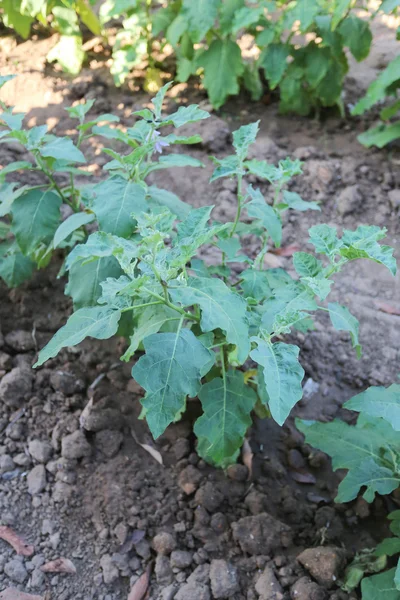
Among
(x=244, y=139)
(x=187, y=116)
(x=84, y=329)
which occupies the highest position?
(x=187, y=116)

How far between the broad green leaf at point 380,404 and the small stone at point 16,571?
4.78 feet

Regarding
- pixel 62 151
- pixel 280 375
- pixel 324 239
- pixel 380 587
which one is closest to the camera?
pixel 280 375

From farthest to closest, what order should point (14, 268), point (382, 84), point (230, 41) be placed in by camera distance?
point (230, 41), point (382, 84), point (14, 268)

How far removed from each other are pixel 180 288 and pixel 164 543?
3.71 ft

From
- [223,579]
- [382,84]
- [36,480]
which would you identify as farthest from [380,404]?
[382,84]

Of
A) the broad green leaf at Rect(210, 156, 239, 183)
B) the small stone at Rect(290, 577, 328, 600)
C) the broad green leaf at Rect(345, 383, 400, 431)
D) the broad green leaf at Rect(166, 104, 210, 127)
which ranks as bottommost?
the small stone at Rect(290, 577, 328, 600)

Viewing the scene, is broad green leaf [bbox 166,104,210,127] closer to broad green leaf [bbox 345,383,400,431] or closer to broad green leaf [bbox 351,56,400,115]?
broad green leaf [bbox 345,383,400,431]

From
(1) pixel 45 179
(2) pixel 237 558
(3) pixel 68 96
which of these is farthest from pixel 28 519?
(3) pixel 68 96

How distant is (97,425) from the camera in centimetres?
275

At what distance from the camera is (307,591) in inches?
87.7

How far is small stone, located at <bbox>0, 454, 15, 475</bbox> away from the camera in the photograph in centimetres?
265

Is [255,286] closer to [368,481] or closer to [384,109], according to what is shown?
[368,481]

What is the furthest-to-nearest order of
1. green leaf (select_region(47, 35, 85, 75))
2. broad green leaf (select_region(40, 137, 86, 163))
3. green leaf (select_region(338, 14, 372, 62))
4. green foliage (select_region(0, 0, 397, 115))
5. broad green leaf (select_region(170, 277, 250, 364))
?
green leaf (select_region(47, 35, 85, 75)) < green leaf (select_region(338, 14, 372, 62)) < green foliage (select_region(0, 0, 397, 115)) < broad green leaf (select_region(40, 137, 86, 163)) < broad green leaf (select_region(170, 277, 250, 364))

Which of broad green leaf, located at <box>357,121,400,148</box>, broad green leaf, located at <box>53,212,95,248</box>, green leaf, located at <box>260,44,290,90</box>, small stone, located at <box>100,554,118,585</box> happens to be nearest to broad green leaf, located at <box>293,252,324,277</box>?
broad green leaf, located at <box>53,212,95,248</box>
